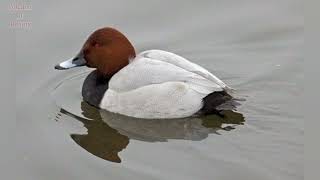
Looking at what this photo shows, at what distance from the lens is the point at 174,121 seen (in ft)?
17.1

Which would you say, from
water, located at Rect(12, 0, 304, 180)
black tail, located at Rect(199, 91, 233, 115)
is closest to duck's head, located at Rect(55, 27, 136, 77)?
water, located at Rect(12, 0, 304, 180)

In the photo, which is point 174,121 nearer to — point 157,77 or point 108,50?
point 157,77

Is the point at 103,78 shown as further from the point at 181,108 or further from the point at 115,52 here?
the point at 181,108

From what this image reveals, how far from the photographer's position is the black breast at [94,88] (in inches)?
215

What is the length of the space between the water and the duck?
0.09m

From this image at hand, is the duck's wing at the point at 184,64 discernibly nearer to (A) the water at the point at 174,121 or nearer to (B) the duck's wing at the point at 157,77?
(B) the duck's wing at the point at 157,77

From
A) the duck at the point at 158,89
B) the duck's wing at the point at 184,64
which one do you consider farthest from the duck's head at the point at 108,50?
the duck's wing at the point at 184,64

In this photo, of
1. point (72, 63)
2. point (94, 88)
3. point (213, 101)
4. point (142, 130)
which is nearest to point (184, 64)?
point (213, 101)

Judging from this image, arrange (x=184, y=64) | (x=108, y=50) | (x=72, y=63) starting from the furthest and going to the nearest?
(x=72, y=63), (x=108, y=50), (x=184, y=64)

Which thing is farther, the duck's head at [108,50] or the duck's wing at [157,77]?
the duck's head at [108,50]

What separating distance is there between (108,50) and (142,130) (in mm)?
725

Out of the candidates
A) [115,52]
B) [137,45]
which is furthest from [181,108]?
[137,45]

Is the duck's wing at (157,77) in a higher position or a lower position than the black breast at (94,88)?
higher

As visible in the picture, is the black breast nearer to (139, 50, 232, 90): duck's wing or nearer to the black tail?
(139, 50, 232, 90): duck's wing
